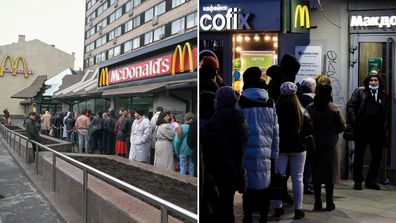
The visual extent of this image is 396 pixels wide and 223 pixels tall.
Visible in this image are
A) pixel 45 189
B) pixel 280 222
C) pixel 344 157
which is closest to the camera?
pixel 280 222

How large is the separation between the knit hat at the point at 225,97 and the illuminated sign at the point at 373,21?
2.51 m

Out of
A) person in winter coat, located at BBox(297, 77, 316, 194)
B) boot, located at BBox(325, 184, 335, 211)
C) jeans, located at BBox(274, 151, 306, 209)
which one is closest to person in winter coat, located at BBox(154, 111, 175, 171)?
jeans, located at BBox(274, 151, 306, 209)

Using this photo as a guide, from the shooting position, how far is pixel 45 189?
Answer: 99.1 inches

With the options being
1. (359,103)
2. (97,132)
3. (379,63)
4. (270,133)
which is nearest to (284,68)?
(270,133)

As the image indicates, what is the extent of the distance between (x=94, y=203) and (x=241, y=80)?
1.13m

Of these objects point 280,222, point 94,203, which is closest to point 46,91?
point 94,203

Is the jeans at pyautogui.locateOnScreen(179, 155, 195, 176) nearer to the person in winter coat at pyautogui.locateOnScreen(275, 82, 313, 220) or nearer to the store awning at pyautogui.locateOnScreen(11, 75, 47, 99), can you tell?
Answer: the store awning at pyautogui.locateOnScreen(11, 75, 47, 99)

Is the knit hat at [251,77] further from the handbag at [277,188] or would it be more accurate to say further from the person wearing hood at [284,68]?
the handbag at [277,188]

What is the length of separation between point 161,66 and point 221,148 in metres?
0.28

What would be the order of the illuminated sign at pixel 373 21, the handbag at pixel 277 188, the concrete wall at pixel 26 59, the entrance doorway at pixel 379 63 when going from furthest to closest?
the entrance doorway at pixel 379 63
the illuminated sign at pixel 373 21
the handbag at pixel 277 188
the concrete wall at pixel 26 59

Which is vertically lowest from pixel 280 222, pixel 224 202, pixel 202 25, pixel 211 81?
pixel 280 222

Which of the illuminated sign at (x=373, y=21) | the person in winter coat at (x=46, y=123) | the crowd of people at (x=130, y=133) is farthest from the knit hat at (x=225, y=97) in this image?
the illuminated sign at (x=373, y=21)

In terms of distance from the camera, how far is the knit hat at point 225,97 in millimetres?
1066

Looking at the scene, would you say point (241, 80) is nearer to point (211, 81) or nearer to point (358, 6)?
point (211, 81)
